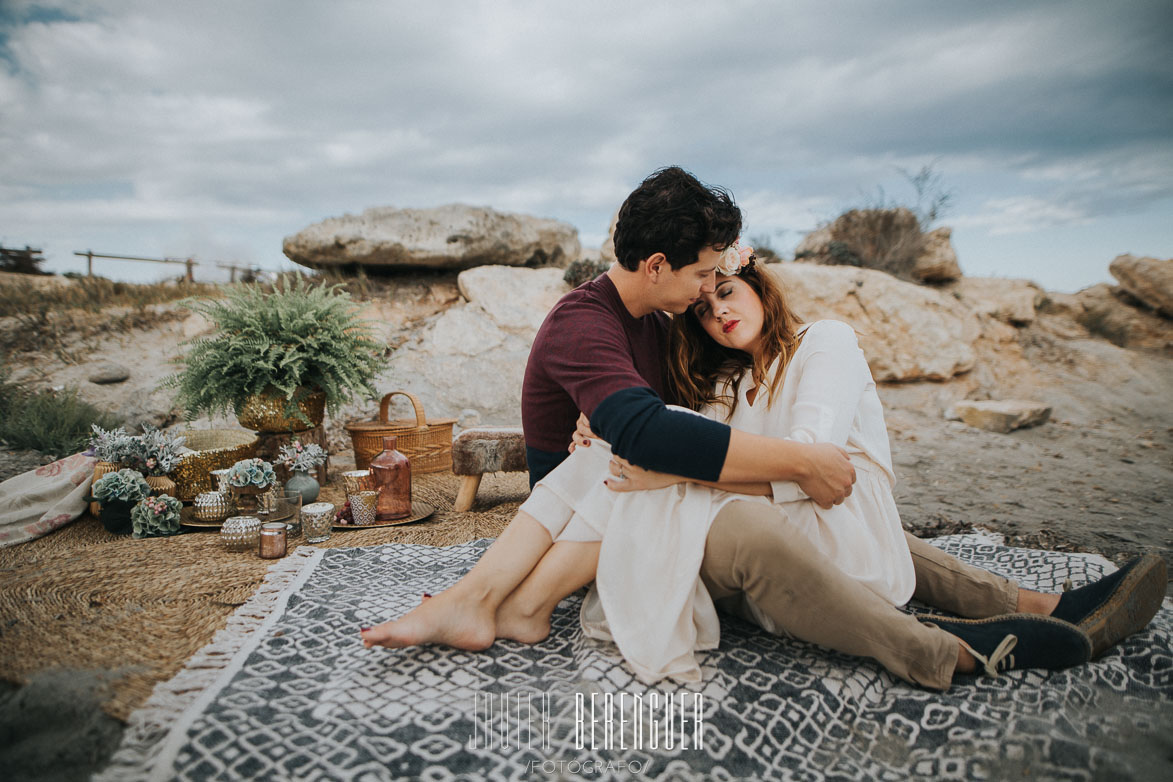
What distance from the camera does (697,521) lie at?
1753 millimetres

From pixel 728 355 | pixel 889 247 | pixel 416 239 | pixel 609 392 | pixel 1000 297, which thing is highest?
pixel 889 247

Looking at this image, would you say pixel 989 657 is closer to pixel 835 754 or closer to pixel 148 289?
pixel 835 754

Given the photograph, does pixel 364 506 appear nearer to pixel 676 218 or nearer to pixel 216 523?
pixel 216 523

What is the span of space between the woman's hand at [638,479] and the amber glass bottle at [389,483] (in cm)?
197

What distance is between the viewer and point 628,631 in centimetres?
174

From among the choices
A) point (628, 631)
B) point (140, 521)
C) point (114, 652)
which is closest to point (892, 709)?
point (628, 631)

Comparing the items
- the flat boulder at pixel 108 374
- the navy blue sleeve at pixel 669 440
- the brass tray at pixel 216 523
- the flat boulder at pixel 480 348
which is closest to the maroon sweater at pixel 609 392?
the navy blue sleeve at pixel 669 440

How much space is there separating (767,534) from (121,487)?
10.7 ft

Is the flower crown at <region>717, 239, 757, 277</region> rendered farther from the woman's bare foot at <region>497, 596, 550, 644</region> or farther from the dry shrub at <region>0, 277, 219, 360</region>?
the dry shrub at <region>0, 277, 219, 360</region>

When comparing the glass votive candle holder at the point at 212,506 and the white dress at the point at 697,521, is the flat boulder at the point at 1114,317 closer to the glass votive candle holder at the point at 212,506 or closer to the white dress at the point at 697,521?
the white dress at the point at 697,521

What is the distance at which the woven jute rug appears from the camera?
1.70 meters

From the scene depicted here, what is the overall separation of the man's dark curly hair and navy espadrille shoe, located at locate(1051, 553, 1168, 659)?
5.47 ft

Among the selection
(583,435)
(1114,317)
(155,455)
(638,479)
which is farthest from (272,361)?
(1114,317)

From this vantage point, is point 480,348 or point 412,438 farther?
point 480,348
